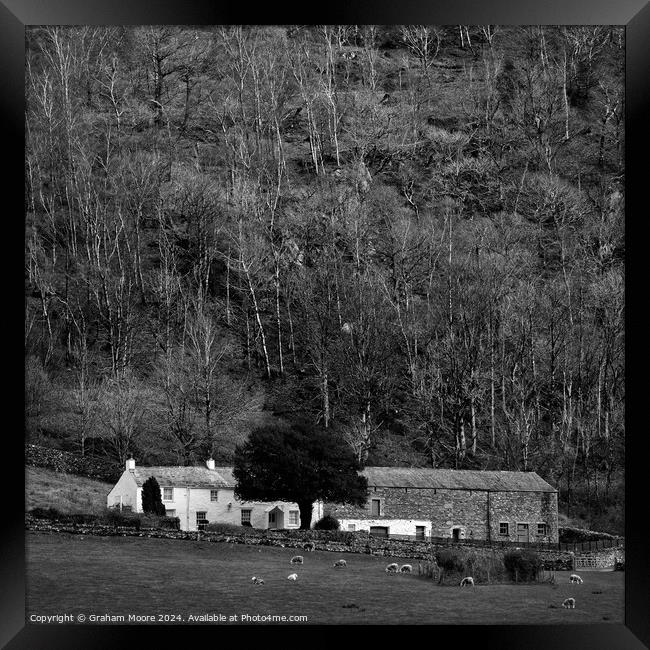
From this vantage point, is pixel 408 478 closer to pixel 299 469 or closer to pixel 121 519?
pixel 299 469

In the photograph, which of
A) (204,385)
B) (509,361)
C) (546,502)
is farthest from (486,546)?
(204,385)

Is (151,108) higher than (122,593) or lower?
higher

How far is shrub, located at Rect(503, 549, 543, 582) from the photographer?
41.5 feet

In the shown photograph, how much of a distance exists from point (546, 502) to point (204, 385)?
16.9 feet

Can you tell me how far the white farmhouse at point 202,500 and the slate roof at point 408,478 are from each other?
0.01 meters

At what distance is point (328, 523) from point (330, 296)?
10.8 feet

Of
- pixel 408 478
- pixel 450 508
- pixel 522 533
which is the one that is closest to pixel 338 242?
pixel 408 478

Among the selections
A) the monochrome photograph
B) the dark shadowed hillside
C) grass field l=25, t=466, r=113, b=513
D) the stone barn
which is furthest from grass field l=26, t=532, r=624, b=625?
the dark shadowed hillside

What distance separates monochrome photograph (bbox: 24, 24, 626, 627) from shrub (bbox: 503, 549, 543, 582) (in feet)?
0.27

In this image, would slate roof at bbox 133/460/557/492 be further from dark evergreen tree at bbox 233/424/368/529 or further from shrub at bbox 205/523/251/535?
shrub at bbox 205/523/251/535
